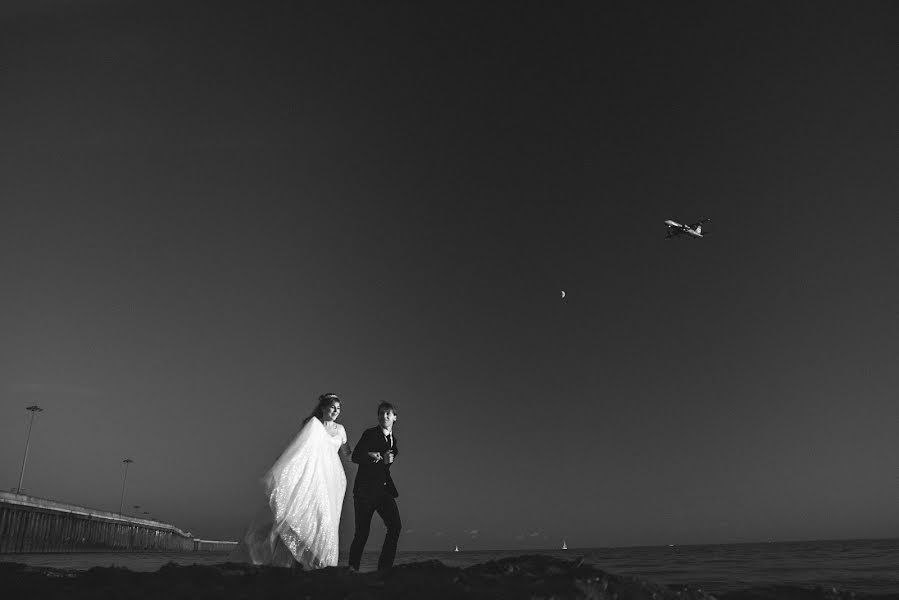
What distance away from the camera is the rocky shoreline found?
434cm

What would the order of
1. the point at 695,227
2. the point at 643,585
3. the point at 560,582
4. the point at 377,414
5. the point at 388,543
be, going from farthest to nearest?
the point at 695,227
the point at 377,414
the point at 388,543
the point at 643,585
the point at 560,582

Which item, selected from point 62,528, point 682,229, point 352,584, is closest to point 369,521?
point 352,584

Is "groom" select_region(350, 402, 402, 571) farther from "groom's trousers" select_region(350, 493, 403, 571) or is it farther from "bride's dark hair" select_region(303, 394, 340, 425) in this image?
"bride's dark hair" select_region(303, 394, 340, 425)

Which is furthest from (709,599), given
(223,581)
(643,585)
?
(223,581)

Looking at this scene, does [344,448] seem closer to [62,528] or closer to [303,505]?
[303,505]

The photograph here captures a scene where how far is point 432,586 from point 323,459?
12.2 feet

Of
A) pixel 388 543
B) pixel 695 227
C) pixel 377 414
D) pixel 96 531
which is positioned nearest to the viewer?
pixel 388 543

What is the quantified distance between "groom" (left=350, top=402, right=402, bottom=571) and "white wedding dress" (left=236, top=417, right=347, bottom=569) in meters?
0.47

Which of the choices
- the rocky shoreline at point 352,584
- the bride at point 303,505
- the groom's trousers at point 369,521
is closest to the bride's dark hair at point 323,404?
the bride at point 303,505

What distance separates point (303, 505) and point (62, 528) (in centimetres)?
4031

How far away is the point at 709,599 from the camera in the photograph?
5.34 m

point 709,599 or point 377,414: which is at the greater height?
point 377,414

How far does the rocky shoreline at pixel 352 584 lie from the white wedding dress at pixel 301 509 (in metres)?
1.47

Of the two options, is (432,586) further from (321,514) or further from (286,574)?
(321,514)
